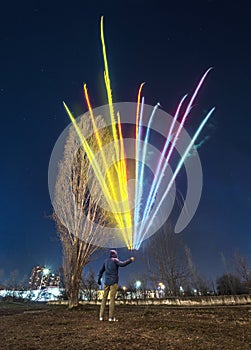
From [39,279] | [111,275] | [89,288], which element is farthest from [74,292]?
[39,279]

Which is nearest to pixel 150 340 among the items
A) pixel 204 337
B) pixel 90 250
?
pixel 204 337

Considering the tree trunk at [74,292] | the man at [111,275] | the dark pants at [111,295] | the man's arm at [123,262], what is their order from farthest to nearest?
1. the tree trunk at [74,292]
2. the man's arm at [123,262]
3. the man at [111,275]
4. the dark pants at [111,295]

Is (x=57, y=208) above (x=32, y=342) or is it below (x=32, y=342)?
above

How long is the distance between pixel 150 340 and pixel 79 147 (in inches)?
470

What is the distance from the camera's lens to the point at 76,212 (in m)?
13.2

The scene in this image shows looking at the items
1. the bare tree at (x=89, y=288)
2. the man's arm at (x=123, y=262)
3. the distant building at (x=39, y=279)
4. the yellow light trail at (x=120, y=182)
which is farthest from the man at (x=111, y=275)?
the distant building at (x=39, y=279)

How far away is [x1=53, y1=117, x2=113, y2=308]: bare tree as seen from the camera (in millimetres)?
12449

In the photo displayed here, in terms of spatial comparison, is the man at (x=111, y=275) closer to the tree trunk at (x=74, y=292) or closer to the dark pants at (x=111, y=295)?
the dark pants at (x=111, y=295)

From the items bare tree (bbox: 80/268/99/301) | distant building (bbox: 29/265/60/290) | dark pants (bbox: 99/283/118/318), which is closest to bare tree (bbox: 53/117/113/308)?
dark pants (bbox: 99/283/118/318)

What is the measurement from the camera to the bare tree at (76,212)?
12449 millimetres

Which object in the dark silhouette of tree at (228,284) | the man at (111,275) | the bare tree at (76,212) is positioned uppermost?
the bare tree at (76,212)

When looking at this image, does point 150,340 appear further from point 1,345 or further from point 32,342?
point 1,345

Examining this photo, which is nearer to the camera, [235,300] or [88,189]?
[235,300]

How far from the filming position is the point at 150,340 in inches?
157
